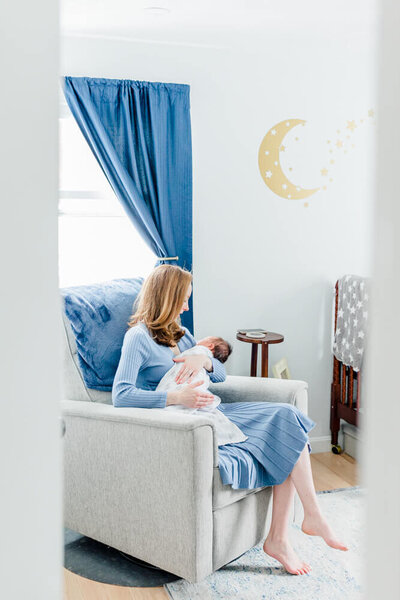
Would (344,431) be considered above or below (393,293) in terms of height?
below

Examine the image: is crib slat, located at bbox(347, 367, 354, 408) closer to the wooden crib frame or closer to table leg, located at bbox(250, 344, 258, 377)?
the wooden crib frame

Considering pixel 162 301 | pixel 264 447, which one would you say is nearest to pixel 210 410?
pixel 264 447

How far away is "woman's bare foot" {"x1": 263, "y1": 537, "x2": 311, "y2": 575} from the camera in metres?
2.25

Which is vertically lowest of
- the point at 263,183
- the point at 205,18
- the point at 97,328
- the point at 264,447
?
the point at 264,447

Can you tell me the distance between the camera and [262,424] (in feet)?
7.88

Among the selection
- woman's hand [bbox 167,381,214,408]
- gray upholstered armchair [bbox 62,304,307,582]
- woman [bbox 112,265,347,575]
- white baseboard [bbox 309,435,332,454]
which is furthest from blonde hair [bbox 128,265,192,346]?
white baseboard [bbox 309,435,332,454]

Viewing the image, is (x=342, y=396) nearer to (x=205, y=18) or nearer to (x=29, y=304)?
(x=205, y=18)

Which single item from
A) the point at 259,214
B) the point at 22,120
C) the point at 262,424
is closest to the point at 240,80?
the point at 259,214

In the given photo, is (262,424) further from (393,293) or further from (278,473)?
(393,293)

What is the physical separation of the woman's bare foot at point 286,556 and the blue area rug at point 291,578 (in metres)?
0.02

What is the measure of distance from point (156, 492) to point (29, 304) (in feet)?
5.75

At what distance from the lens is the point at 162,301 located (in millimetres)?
2531

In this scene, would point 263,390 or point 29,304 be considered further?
point 263,390

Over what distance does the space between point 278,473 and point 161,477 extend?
45 cm
